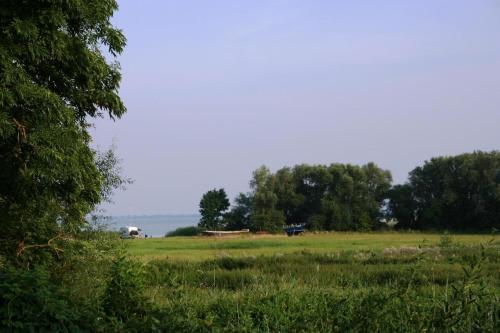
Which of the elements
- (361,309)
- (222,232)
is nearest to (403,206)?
(222,232)

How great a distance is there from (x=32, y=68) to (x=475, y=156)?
65.9 metres

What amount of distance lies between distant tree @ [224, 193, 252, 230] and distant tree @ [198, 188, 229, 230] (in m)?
0.99

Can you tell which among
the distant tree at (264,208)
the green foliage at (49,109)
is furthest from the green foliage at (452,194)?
the green foliage at (49,109)

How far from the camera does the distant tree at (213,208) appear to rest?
77000mm

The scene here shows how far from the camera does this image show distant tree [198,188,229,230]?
253 ft

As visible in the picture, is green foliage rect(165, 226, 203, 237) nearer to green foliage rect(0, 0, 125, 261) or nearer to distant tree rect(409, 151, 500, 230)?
distant tree rect(409, 151, 500, 230)

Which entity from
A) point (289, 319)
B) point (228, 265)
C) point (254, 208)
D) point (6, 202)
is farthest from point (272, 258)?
point (254, 208)

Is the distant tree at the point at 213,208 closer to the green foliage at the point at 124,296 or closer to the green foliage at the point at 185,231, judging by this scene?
the green foliage at the point at 185,231

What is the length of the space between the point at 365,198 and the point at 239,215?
1540 cm

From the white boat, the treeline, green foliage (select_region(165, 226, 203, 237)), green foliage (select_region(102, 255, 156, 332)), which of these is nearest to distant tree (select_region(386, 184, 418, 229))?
the treeline

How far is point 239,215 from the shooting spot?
78062 mm

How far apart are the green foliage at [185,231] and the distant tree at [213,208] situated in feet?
2.91

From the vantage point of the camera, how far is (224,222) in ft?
255

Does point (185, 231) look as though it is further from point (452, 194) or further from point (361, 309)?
point (361, 309)
